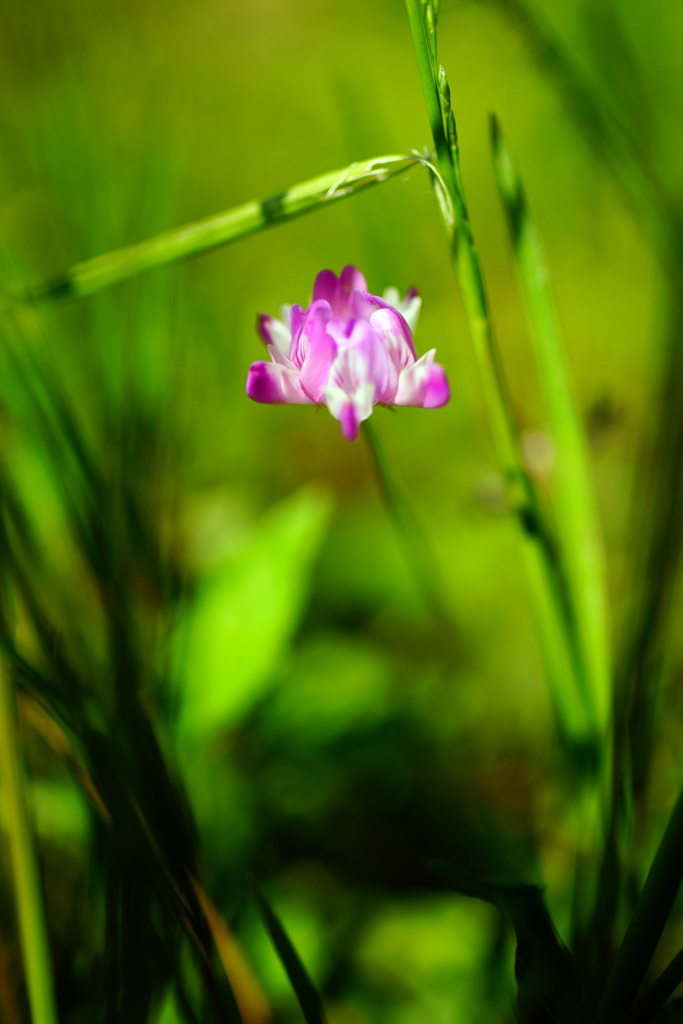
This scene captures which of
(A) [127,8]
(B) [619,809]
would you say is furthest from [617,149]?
(A) [127,8]

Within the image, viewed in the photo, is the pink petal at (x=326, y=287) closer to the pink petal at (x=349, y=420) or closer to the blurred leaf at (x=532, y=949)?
the pink petal at (x=349, y=420)

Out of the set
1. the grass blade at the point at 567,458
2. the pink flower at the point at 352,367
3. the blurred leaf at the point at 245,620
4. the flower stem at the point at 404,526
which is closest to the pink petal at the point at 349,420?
the pink flower at the point at 352,367

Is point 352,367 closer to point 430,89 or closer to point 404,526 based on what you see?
point 430,89

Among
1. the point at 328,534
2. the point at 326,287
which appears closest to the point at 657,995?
the point at 326,287

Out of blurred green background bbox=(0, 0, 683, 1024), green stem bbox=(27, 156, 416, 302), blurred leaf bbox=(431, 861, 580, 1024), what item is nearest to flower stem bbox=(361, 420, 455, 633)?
blurred green background bbox=(0, 0, 683, 1024)

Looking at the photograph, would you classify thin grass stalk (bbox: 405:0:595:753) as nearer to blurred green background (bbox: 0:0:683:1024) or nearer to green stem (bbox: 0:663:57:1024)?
blurred green background (bbox: 0:0:683:1024)
